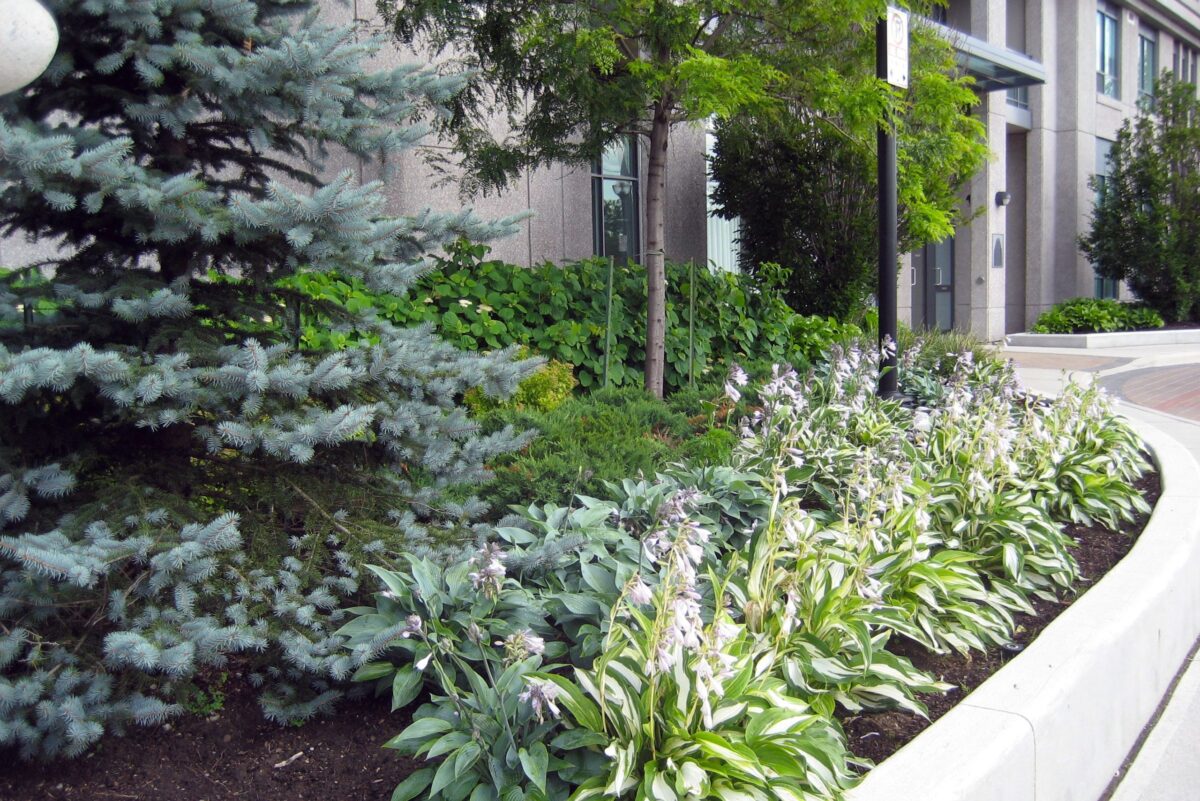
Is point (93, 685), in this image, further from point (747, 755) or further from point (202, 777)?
point (747, 755)

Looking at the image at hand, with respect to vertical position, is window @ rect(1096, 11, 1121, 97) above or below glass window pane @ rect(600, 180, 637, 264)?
above

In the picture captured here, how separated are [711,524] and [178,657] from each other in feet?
7.02

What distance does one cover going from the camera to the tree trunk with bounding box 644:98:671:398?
7113 millimetres

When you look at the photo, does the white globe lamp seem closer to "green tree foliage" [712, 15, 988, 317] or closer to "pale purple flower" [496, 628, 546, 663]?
"pale purple flower" [496, 628, 546, 663]

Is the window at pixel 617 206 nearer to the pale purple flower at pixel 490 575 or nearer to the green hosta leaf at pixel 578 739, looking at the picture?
the pale purple flower at pixel 490 575

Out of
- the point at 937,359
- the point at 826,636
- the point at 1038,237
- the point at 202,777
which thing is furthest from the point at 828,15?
the point at 1038,237

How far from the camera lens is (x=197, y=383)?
2787 millimetres

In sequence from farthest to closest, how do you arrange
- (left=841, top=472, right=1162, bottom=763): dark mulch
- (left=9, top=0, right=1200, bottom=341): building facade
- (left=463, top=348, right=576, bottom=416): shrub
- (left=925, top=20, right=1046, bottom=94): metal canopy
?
(left=925, top=20, right=1046, bottom=94): metal canopy < (left=9, top=0, right=1200, bottom=341): building facade < (left=463, top=348, right=576, bottom=416): shrub < (left=841, top=472, right=1162, bottom=763): dark mulch

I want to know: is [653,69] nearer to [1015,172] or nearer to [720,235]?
[720,235]

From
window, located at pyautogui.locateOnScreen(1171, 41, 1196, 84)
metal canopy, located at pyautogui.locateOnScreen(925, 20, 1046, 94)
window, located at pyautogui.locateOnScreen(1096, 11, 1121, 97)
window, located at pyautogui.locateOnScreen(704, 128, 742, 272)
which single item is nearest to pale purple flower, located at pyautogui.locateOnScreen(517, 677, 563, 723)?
window, located at pyautogui.locateOnScreen(704, 128, 742, 272)

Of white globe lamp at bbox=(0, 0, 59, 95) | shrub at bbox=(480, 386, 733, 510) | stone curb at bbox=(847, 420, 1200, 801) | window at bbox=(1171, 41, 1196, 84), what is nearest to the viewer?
white globe lamp at bbox=(0, 0, 59, 95)

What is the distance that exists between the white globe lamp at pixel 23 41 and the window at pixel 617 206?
9.29 metres

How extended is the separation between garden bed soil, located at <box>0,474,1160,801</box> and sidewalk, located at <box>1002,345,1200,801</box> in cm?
86

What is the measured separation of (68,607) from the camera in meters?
2.75
